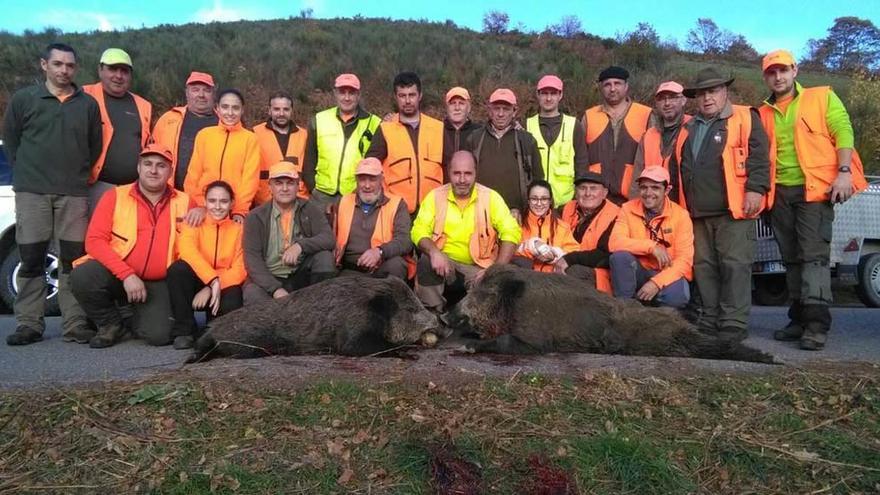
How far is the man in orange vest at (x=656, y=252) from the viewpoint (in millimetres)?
6762

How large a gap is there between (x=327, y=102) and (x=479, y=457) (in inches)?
627

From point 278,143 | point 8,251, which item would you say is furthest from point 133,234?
point 8,251

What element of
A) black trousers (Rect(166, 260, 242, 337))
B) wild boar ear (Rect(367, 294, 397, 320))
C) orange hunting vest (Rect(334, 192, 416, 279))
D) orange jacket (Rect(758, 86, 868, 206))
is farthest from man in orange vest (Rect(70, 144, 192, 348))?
orange jacket (Rect(758, 86, 868, 206))

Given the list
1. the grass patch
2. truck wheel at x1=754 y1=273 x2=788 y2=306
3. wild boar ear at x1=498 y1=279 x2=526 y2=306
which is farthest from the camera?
Answer: truck wheel at x1=754 y1=273 x2=788 y2=306

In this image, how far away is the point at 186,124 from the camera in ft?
25.8

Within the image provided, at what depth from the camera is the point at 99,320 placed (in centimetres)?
661

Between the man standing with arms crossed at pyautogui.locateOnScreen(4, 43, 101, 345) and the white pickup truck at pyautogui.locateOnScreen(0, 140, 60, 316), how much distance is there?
239 cm

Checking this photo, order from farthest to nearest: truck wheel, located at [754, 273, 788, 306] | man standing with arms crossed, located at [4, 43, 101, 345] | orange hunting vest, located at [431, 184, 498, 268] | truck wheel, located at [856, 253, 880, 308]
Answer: truck wheel, located at [754, 273, 788, 306]
truck wheel, located at [856, 253, 880, 308]
orange hunting vest, located at [431, 184, 498, 268]
man standing with arms crossed, located at [4, 43, 101, 345]

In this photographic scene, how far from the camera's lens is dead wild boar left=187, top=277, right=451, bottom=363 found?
5820mm

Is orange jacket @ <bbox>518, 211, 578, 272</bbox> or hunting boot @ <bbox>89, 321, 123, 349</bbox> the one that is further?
orange jacket @ <bbox>518, 211, 578, 272</bbox>

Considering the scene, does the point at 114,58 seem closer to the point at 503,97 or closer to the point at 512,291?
the point at 503,97

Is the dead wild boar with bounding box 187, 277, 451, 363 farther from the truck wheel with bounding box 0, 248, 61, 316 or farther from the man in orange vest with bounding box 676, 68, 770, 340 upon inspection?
the truck wheel with bounding box 0, 248, 61, 316

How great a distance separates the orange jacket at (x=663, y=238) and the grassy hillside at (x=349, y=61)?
10588 mm

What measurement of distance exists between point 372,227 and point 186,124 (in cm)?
248
